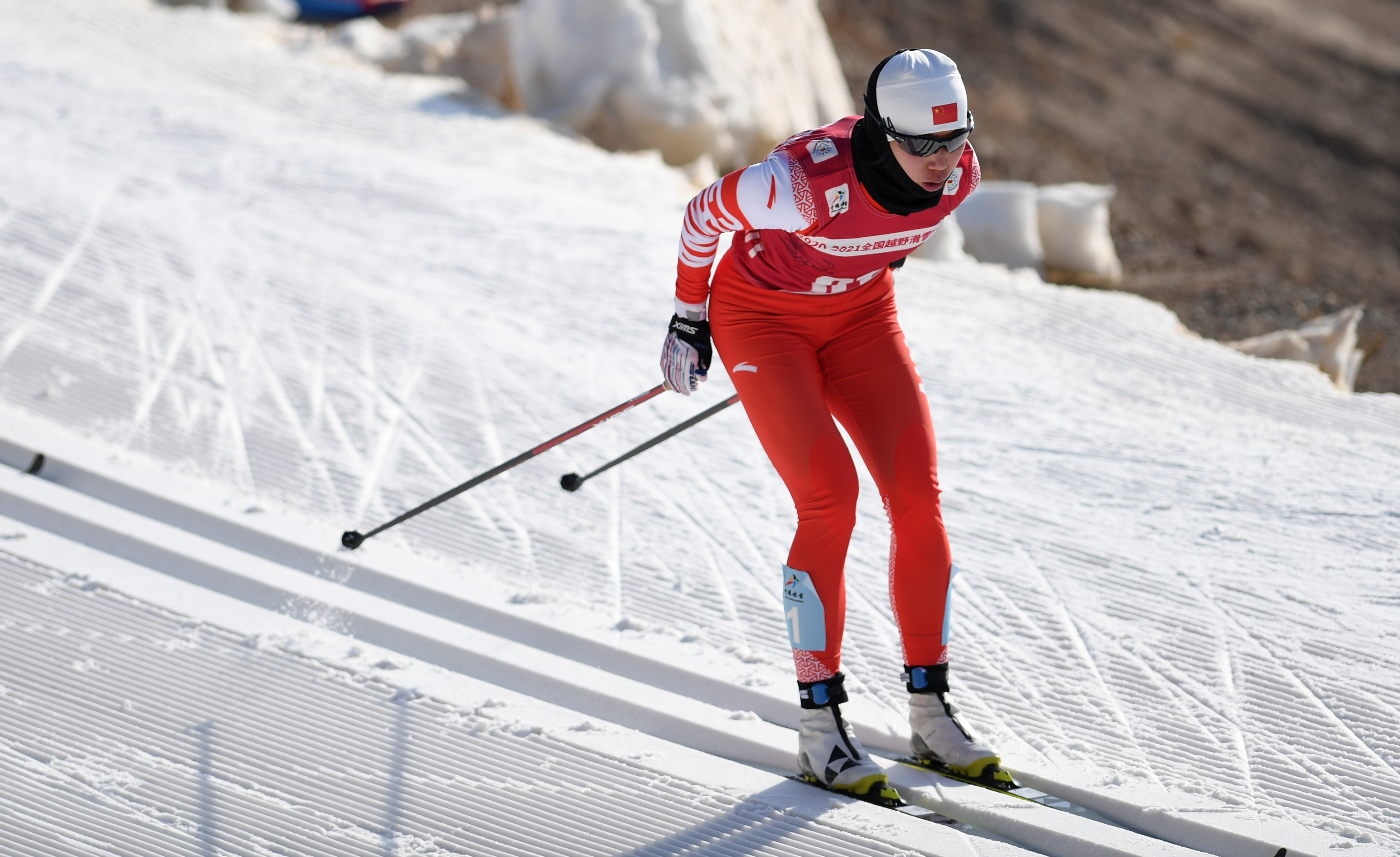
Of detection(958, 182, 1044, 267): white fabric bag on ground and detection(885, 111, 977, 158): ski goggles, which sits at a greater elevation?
detection(885, 111, 977, 158): ski goggles

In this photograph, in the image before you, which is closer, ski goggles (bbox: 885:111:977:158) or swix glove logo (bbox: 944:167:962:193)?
ski goggles (bbox: 885:111:977:158)

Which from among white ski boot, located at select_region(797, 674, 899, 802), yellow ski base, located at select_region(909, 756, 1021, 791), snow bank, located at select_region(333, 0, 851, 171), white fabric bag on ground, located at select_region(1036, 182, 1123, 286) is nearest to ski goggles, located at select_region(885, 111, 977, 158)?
white ski boot, located at select_region(797, 674, 899, 802)

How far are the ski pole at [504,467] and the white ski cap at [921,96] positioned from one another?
3.21 ft

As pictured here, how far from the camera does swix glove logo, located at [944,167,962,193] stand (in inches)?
105

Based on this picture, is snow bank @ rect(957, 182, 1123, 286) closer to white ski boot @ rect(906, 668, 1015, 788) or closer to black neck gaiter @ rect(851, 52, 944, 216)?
black neck gaiter @ rect(851, 52, 944, 216)

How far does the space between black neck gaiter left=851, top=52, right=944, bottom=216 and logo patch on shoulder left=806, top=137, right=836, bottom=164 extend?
5 centimetres

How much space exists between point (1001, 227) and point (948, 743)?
534 cm

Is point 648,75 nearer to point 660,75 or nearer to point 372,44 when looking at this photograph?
point 660,75

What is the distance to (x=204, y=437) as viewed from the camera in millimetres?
4074

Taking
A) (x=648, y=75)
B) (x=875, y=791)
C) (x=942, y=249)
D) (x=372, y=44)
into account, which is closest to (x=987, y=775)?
(x=875, y=791)

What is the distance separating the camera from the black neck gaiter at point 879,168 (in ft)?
8.23

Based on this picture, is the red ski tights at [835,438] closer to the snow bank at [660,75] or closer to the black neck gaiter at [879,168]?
the black neck gaiter at [879,168]

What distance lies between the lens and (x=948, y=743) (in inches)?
108

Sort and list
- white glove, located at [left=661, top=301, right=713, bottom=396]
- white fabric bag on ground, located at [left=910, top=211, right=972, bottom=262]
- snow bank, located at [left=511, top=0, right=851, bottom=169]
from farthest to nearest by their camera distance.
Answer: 1. snow bank, located at [left=511, top=0, right=851, bottom=169]
2. white fabric bag on ground, located at [left=910, top=211, right=972, bottom=262]
3. white glove, located at [left=661, top=301, right=713, bottom=396]
